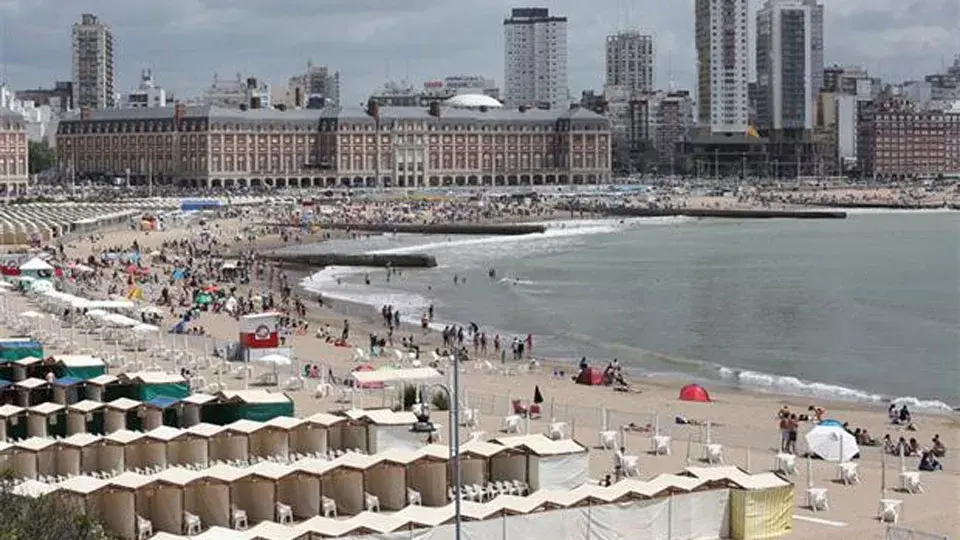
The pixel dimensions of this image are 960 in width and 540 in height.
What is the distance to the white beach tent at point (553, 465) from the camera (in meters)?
18.4

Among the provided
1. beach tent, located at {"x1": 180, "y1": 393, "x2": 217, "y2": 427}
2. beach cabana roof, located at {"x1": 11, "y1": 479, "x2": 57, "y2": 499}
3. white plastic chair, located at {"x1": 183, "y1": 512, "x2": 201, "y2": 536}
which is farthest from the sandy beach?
beach cabana roof, located at {"x1": 11, "y1": 479, "x2": 57, "y2": 499}

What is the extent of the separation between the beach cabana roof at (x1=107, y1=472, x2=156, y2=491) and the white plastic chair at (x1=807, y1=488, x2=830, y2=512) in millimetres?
7290

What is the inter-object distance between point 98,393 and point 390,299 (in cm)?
2823

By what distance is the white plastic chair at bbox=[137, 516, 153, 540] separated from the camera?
16.7 meters

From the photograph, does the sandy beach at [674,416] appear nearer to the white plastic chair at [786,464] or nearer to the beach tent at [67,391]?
the white plastic chair at [786,464]

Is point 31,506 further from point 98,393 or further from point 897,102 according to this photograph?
point 897,102

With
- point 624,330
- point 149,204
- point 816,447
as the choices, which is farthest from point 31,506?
point 149,204

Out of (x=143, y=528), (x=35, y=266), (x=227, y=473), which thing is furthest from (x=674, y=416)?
(x=35, y=266)

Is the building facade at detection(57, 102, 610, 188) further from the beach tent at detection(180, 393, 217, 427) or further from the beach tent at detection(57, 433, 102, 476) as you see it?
the beach tent at detection(57, 433, 102, 476)

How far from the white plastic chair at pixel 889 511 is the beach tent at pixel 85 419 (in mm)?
10078

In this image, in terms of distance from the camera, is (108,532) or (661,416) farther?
(661,416)

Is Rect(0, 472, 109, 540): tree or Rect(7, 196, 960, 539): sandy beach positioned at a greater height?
Rect(0, 472, 109, 540): tree

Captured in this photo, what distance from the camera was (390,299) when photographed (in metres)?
51.5

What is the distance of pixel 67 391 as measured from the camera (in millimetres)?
23438
